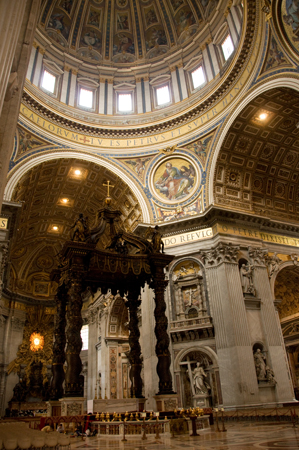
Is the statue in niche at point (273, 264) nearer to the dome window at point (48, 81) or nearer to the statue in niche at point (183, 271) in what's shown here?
the statue in niche at point (183, 271)

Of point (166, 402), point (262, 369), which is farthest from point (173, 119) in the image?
point (166, 402)

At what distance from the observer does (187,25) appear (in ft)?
71.1

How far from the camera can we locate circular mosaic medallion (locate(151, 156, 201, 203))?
62.6 ft

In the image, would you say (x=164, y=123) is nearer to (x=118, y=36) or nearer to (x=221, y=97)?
(x=221, y=97)

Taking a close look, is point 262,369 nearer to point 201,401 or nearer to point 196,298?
point 201,401

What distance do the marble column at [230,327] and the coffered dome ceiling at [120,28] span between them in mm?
13535

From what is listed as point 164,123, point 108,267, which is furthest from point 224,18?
point 108,267

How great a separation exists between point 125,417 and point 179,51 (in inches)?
786

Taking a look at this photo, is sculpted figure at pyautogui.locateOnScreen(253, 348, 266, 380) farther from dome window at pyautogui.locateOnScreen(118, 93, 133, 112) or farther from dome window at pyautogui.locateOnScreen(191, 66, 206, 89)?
dome window at pyautogui.locateOnScreen(118, 93, 133, 112)

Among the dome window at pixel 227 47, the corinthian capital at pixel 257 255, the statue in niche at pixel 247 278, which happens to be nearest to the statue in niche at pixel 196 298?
the statue in niche at pixel 247 278

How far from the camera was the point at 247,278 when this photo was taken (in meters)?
17.0

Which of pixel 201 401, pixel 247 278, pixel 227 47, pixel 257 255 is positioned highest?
pixel 227 47

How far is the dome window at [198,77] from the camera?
20.4 meters

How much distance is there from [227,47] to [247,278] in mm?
11878
